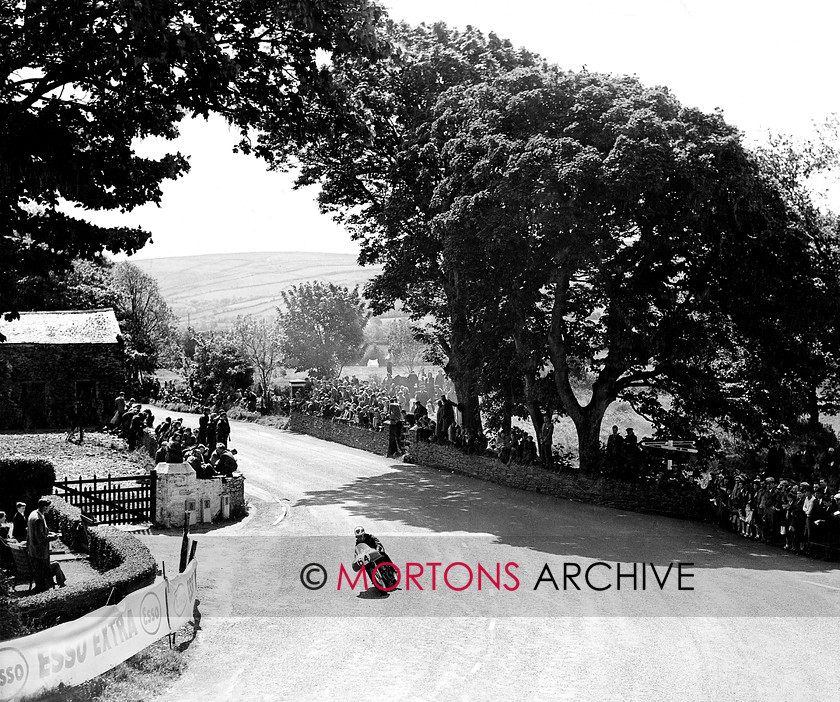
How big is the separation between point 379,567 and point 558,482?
12.1 metres

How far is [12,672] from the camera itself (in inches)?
356

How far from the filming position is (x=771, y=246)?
77.6 ft

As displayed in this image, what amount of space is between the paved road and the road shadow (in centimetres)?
10

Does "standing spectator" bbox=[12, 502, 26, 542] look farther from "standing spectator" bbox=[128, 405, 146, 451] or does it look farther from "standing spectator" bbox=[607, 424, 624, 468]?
"standing spectator" bbox=[607, 424, 624, 468]

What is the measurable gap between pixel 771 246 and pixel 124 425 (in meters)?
24.1

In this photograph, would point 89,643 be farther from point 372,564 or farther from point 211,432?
point 211,432

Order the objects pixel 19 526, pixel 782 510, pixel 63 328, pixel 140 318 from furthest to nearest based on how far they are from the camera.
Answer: pixel 140 318
pixel 63 328
pixel 782 510
pixel 19 526

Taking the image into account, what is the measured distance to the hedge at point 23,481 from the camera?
922 inches

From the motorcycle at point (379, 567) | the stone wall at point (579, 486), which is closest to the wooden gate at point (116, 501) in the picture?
the motorcycle at point (379, 567)

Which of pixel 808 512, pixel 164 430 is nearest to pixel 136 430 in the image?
pixel 164 430

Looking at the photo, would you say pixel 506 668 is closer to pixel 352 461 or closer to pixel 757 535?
pixel 757 535

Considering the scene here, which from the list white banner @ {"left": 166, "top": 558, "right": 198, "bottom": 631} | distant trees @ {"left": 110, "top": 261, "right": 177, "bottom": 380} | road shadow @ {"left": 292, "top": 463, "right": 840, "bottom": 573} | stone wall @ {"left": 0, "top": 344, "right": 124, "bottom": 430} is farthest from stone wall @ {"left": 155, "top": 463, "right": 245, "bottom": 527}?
distant trees @ {"left": 110, "top": 261, "right": 177, "bottom": 380}

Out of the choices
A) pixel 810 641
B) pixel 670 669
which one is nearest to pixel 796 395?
pixel 810 641

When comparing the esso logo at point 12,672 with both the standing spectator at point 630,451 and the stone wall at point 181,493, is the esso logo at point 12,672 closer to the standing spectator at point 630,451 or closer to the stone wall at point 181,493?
the stone wall at point 181,493
